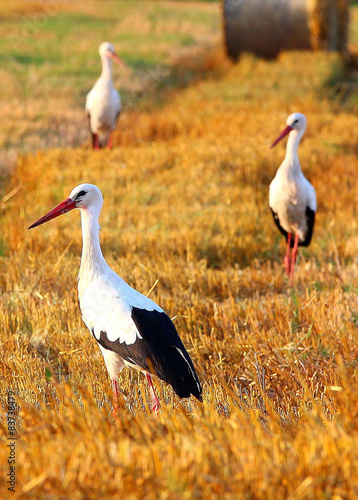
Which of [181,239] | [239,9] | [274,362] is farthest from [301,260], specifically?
[239,9]

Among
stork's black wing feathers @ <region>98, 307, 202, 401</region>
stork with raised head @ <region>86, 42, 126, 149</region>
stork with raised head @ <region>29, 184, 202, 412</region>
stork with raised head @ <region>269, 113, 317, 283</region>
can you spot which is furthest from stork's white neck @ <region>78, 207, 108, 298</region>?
stork with raised head @ <region>86, 42, 126, 149</region>

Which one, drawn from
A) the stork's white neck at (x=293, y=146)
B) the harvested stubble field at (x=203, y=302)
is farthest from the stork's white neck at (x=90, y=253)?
the stork's white neck at (x=293, y=146)

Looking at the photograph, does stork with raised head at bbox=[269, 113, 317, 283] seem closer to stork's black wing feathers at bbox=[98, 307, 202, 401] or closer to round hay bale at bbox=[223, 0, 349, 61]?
stork's black wing feathers at bbox=[98, 307, 202, 401]

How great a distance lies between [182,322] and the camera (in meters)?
4.33

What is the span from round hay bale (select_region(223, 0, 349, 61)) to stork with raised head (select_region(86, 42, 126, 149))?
4.56 meters

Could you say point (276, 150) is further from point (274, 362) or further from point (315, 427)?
point (315, 427)

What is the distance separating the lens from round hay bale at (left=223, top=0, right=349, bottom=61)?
12.9 metres

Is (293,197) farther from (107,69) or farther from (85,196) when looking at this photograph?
(107,69)

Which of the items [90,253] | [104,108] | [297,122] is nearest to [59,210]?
[90,253]

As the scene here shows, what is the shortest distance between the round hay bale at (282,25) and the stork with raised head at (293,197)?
7814 mm

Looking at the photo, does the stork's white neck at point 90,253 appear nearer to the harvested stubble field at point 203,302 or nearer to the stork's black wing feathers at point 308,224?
the harvested stubble field at point 203,302

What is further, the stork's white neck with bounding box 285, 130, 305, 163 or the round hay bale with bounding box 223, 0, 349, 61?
the round hay bale with bounding box 223, 0, 349, 61

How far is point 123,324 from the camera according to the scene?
9.96ft

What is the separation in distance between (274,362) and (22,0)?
103ft
